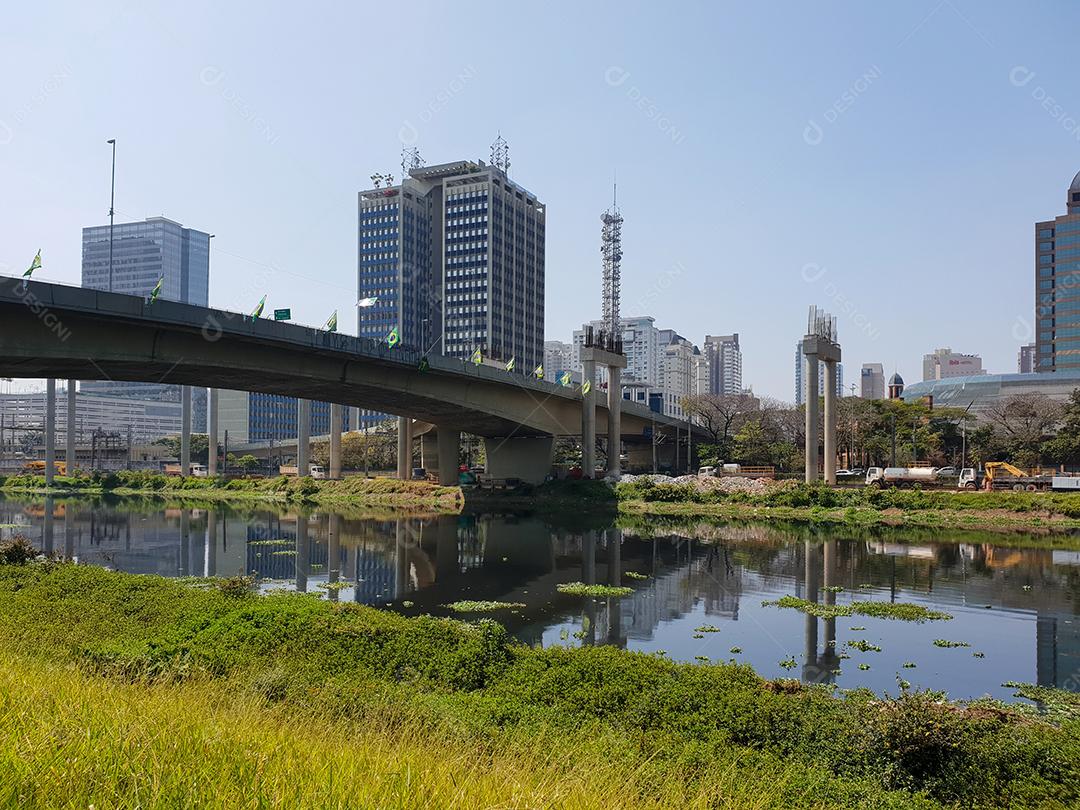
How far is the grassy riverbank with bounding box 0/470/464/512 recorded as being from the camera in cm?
7256

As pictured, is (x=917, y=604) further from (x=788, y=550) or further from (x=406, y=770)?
(x=406, y=770)

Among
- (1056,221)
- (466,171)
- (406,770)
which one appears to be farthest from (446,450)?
(1056,221)

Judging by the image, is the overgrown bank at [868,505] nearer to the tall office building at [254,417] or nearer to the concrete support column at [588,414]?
the concrete support column at [588,414]

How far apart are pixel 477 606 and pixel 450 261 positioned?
5268 inches

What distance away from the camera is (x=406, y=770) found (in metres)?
5.30

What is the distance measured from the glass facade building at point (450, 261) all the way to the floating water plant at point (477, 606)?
123m

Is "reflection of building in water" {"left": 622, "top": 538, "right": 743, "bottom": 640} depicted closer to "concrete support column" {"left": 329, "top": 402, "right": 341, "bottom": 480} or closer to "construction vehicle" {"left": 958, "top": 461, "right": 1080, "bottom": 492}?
"construction vehicle" {"left": 958, "top": 461, "right": 1080, "bottom": 492}

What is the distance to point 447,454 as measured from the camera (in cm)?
7631

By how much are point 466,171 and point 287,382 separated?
11797 cm

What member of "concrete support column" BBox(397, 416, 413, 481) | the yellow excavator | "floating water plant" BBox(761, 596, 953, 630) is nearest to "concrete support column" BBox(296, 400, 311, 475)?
"concrete support column" BBox(397, 416, 413, 481)

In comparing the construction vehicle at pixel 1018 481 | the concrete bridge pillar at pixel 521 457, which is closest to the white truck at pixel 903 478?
the construction vehicle at pixel 1018 481

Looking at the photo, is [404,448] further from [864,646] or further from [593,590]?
[864,646]

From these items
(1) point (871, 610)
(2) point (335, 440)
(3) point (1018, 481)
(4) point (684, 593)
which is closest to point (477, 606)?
(4) point (684, 593)

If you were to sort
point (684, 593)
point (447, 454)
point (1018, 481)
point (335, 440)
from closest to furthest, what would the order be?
point (684, 593), point (1018, 481), point (447, 454), point (335, 440)
